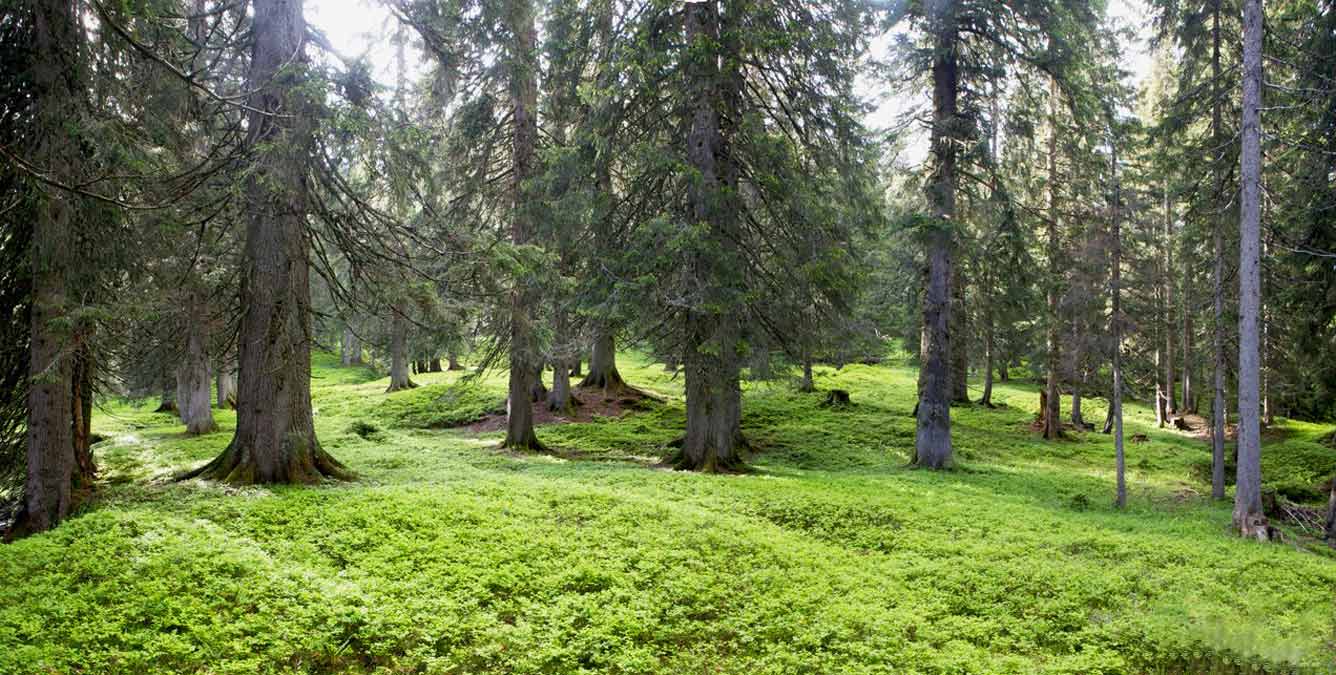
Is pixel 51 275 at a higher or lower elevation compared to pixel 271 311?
higher

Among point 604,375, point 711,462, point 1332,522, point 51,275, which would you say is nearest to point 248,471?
point 51,275

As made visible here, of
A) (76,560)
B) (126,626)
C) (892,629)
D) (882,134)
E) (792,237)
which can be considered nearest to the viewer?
(126,626)

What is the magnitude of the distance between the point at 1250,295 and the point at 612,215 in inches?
418

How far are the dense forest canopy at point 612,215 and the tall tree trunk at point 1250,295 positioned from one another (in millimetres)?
42

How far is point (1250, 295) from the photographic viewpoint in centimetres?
1095

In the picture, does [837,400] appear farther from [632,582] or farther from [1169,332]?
[632,582]

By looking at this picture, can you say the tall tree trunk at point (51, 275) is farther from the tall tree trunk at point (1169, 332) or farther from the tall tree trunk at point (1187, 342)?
the tall tree trunk at point (1169, 332)

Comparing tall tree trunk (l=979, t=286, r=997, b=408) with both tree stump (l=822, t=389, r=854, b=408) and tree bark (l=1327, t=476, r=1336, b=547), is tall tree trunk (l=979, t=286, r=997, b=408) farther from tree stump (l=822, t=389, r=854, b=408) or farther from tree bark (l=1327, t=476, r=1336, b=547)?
tree bark (l=1327, t=476, r=1336, b=547)

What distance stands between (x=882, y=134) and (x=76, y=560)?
53.3 ft

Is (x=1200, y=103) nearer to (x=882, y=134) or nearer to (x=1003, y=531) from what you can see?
(x=882, y=134)

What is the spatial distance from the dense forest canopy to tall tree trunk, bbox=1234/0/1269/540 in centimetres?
4

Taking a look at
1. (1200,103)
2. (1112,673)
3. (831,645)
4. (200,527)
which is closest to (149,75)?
(200,527)

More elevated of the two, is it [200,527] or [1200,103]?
[1200,103]

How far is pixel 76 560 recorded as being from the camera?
6082mm
